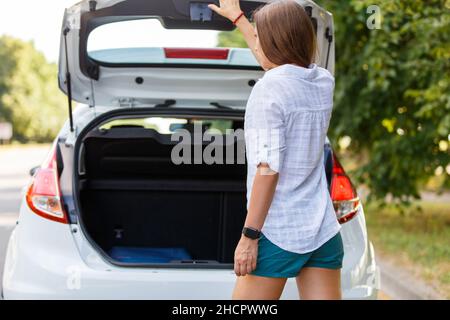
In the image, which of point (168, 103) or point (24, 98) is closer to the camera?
point (168, 103)

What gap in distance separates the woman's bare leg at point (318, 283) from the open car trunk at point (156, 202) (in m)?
1.68

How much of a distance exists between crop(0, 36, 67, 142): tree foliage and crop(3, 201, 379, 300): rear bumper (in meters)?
82.4

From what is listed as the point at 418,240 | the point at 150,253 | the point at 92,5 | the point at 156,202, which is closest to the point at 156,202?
the point at 156,202

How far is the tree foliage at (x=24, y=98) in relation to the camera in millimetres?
85062

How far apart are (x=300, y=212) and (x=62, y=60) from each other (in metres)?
1.97

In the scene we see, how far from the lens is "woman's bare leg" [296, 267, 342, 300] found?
9.50 ft

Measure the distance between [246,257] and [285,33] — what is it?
783 millimetres

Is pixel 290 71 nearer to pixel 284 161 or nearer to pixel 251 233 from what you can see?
pixel 284 161

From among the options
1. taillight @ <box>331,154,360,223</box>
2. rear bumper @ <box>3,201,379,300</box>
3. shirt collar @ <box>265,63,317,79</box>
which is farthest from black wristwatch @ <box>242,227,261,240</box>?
taillight @ <box>331,154,360,223</box>

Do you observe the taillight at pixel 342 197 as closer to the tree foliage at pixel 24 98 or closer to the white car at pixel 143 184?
the white car at pixel 143 184

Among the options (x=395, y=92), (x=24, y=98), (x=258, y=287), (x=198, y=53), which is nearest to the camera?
(x=258, y=287)

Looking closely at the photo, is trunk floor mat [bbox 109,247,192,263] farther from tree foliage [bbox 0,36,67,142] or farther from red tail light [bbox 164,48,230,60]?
tree foliage [bbox 0,36,67,142]

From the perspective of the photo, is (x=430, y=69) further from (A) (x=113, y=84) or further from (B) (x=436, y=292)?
(A) (x=113, y=84)

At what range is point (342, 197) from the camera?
4012 mm
